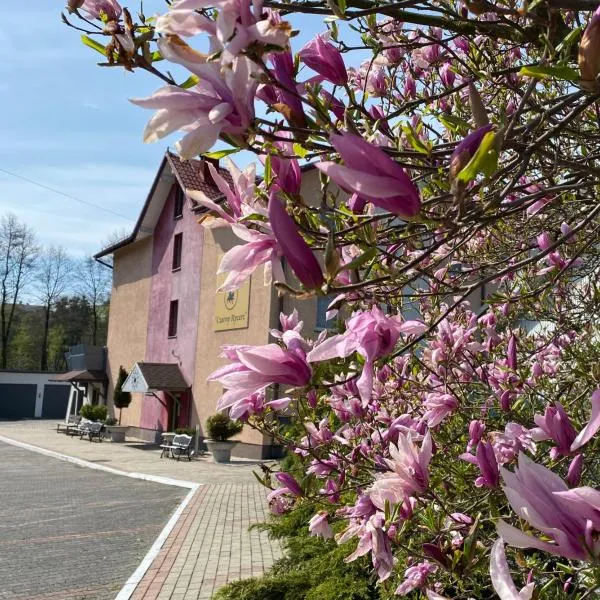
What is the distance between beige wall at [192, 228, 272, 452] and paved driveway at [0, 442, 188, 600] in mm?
4394

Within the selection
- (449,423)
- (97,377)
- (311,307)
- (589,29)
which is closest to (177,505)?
(311,307)

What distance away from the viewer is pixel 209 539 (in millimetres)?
8688

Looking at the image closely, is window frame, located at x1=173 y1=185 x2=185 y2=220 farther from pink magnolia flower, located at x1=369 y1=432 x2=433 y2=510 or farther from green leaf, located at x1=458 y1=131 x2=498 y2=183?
green leaf, located at x1=458 y1=131 x2=498 y2=183

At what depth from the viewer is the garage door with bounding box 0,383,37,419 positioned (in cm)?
4209

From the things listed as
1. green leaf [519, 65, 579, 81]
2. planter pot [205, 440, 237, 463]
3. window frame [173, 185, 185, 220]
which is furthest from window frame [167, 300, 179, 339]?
green leaf [519, 65, 579, 81]

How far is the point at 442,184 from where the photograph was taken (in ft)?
5.24

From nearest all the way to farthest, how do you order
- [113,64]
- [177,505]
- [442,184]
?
[113,64], [442,184], [177,505]

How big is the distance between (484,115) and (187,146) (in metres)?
0.48

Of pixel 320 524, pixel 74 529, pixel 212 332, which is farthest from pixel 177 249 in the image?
pixel 320 524

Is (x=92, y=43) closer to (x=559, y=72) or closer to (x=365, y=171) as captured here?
(x=365, y=171)

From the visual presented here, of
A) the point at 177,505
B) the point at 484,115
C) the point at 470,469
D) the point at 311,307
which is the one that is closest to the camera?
the point at 484,115

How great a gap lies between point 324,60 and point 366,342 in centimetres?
71

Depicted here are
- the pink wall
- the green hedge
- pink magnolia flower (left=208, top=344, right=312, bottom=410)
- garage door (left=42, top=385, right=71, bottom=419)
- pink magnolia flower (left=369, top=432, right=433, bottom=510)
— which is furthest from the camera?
garage door (left=42, top=385, right=71, bottom=419)

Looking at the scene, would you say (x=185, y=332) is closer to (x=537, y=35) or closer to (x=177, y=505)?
(x=177, y=505)
